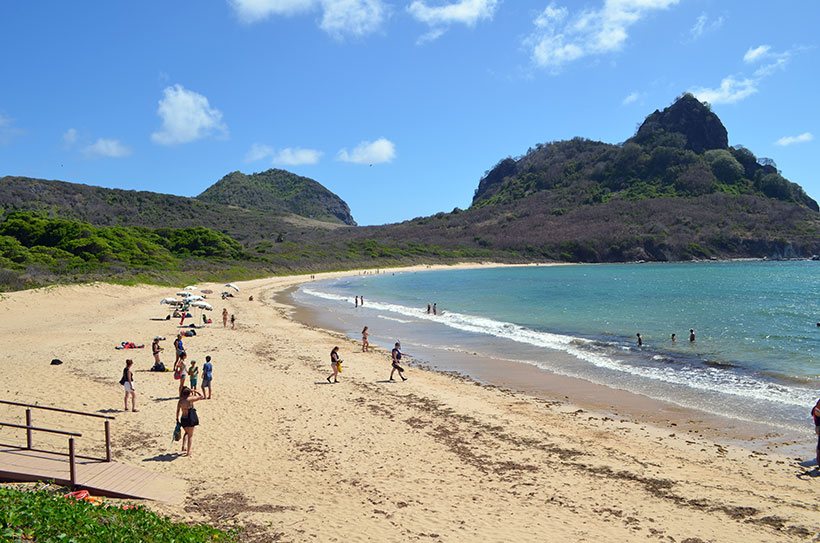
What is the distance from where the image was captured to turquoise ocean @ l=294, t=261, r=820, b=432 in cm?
1783

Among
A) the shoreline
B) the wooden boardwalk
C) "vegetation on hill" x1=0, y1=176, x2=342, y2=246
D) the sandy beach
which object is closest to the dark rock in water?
"vegetation on hill" x1=0, y1=176, x2=342, y2=246

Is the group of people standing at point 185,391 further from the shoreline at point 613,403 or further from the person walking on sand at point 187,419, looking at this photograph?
the shoreline at point 613,403

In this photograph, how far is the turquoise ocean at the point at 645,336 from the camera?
17.8 metres

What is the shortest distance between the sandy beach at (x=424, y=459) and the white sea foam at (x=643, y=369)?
3.21 m

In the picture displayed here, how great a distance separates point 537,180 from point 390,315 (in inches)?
6484

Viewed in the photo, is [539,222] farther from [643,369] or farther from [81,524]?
[81,524]

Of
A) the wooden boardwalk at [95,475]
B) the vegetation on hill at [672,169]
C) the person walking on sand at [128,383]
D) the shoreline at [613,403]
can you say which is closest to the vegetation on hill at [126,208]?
the vegetation on hill at [672,169]

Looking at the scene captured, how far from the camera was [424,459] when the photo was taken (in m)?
11.4

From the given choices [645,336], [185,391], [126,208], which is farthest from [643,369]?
[126,208]

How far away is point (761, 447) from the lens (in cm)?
1230

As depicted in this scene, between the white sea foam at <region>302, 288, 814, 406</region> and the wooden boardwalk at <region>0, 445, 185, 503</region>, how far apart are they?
14.3m

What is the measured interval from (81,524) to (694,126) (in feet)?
669

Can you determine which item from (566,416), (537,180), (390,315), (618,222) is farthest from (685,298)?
(537,180)

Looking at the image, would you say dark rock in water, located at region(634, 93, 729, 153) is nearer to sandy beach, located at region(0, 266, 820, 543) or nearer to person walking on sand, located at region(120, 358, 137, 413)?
sandy beach, located at region(0, 266, 820, 543)
